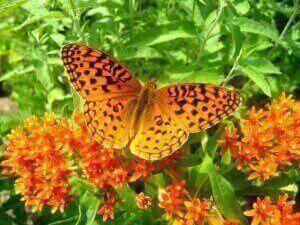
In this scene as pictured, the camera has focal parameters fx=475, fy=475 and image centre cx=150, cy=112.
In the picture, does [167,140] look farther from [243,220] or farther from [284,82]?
[284,82]

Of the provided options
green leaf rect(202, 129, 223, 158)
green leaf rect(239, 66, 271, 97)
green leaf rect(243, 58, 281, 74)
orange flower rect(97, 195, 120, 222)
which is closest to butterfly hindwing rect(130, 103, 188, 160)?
orange flower rect(97, 195, 120, 222)

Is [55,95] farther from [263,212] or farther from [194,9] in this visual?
[263,212]

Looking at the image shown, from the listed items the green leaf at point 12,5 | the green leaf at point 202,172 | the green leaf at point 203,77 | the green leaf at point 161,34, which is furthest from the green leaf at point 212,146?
the green leaf at point 12,5

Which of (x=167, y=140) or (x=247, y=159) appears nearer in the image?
(x=167, y=140)

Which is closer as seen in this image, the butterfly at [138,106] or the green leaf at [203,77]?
the butterfly at [138,106]

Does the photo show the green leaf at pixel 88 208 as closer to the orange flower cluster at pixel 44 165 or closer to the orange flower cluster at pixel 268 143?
the orange flower cluster at pixel 44 165

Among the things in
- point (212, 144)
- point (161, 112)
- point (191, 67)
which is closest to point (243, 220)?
point (212, 144)

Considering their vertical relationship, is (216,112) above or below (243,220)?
above
